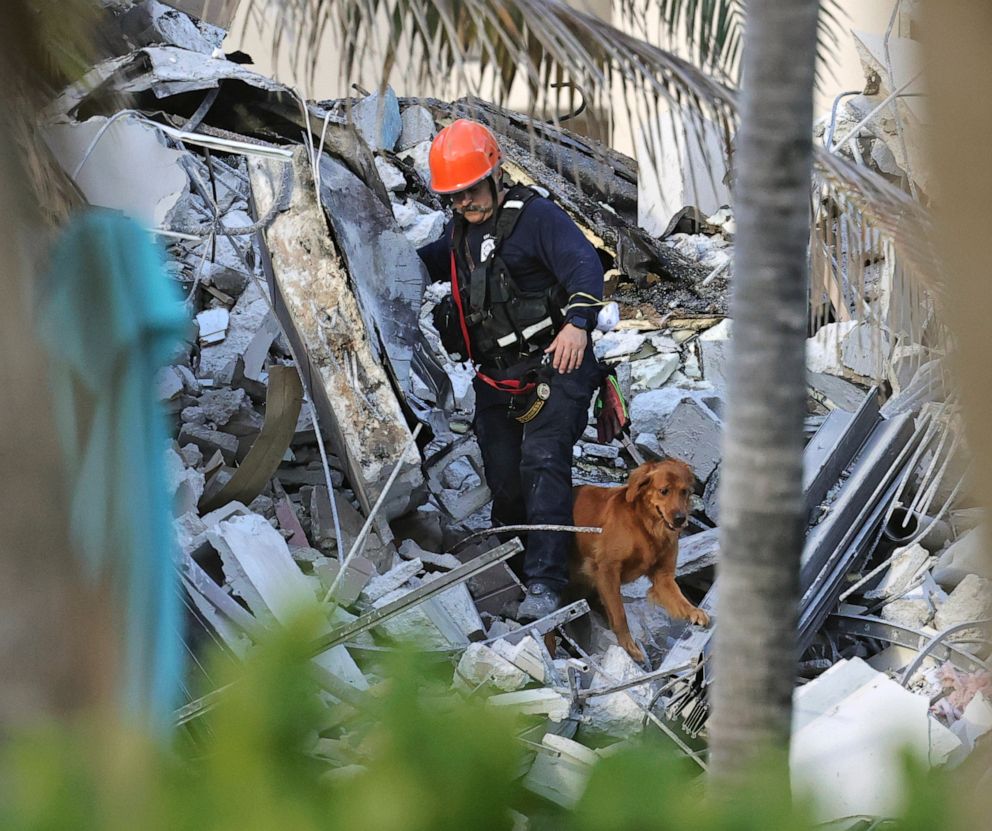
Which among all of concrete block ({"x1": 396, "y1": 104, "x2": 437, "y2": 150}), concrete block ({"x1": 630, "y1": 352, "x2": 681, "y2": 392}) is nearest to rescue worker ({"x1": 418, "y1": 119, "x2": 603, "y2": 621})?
concrete block ({"x1": 630, "y1": 352, "x2": 681, "y2": 392})

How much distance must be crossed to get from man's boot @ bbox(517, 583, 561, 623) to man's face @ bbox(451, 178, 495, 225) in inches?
78.5

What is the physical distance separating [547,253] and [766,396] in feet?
14.1

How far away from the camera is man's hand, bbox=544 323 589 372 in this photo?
593 centimetres

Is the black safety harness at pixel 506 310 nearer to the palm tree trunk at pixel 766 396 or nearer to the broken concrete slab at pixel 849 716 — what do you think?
the broken concrete slab at pixel 849 716

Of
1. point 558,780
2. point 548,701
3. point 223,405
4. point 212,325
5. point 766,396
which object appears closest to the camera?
point 558,780

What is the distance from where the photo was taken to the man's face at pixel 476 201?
6180 mm

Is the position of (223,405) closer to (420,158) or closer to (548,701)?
(548,701)

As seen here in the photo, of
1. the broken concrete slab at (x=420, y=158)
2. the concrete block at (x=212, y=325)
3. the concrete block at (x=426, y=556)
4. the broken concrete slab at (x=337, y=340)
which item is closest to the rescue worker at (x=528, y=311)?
the concrete block at (x=426, y=556)

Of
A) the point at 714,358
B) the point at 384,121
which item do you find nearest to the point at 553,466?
the point at 714,358

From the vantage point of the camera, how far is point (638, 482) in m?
6.19

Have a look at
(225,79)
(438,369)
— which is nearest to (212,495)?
(438,369)

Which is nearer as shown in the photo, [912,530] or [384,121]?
[912,530]

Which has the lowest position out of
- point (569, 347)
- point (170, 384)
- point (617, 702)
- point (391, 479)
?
point (617, 702)

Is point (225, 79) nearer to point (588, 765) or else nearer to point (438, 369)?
point (438, 369)
